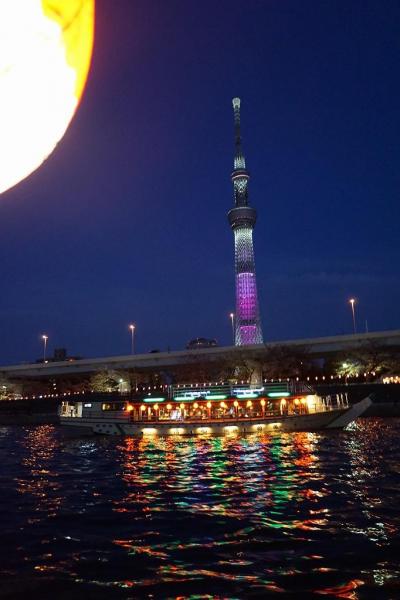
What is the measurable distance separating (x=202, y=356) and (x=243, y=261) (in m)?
68.0

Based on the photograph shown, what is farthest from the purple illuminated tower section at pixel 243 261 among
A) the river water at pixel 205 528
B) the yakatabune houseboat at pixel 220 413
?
the river water at pixel 205 528

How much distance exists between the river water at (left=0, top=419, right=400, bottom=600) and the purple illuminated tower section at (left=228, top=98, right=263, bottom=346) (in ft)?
406

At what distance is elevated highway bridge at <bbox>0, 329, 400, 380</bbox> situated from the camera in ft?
315

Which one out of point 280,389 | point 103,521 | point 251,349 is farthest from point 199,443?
point 251,349

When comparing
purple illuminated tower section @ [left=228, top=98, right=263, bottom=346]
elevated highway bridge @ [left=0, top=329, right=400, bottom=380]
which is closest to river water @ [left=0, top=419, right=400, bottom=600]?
elevated highway bridge @ [left=0, top=329, right=400, bottom=380]

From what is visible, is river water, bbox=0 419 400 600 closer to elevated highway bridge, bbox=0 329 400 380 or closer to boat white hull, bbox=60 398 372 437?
boat white hull, bbox=60 398 372 437

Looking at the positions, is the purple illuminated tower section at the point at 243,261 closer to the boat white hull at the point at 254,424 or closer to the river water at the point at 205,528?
the boat white hull at the point at 254,424

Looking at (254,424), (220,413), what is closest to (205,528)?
(254,424)

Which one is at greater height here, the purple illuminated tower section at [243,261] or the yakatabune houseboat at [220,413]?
the purple illuminated tower section at [243,261]

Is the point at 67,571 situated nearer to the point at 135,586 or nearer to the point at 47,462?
the point at 135,586

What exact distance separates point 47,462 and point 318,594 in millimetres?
24787

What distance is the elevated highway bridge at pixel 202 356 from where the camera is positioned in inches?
3782

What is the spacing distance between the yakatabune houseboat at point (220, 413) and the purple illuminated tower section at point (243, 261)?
9613 cm


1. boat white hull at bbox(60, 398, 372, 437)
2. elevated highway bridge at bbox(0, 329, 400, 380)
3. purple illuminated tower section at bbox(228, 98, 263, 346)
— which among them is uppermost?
purple illuminated tower section at bbox(228, 98, 263, 346)
